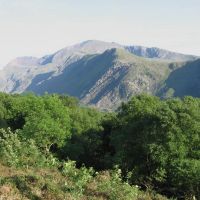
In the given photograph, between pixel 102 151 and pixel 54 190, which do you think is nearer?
pixel 54 190

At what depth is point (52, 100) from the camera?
93938 mm

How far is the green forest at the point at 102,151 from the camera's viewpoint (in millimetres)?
25125

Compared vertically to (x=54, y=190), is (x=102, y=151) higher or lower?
lower

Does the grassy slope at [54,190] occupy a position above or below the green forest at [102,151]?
above

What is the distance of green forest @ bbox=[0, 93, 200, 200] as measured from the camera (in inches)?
989

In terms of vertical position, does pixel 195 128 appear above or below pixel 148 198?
below

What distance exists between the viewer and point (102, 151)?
98.1m

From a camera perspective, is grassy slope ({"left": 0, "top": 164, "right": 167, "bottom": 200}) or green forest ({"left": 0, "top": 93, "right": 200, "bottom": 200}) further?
green forest ({"left": 0, "top": 93, "right": 200, "bottom": 200})

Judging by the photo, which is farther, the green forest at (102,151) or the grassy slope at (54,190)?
the green forest at (102,151)

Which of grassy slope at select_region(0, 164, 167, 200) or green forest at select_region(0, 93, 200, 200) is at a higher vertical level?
grassy slope at select_region(0, 164, 167, 200)

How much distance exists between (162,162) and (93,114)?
2445 inches

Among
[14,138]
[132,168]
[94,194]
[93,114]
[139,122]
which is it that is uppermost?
[94,194]

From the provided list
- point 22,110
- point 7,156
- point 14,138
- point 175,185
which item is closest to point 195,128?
point 175,185

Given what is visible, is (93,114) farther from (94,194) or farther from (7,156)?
(94,194)
